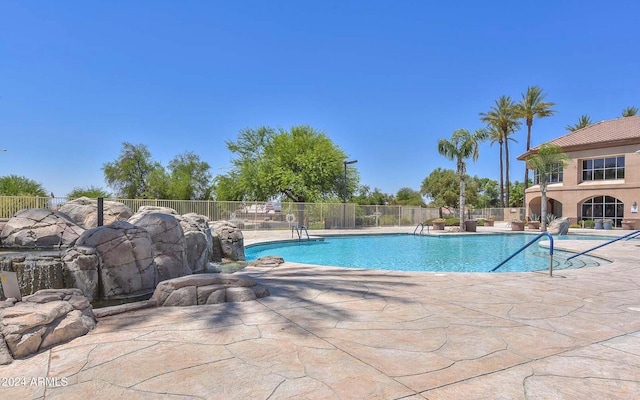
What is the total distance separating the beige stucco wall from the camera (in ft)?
91.0

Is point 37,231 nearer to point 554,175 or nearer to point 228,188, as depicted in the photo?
point 228,188

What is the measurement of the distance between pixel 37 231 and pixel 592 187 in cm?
3328

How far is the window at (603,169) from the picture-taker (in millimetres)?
28938

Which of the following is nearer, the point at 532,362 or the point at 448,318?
the point at 532,362

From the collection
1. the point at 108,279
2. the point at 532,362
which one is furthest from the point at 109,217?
the point at 532,362

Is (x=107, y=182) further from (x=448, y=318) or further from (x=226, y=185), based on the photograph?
(x=448, y=318)

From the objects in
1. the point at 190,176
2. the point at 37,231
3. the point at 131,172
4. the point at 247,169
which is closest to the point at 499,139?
the point at 247,169

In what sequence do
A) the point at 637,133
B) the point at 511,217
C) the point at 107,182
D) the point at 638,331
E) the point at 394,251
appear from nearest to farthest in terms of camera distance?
the point at 638,331, the point at 394,251, the point at 637,133, the point at 511,217, the point at 107,182

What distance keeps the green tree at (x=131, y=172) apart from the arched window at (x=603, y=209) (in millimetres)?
39849

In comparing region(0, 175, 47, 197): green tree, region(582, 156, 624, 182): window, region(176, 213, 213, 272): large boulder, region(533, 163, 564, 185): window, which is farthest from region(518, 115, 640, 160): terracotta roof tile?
region(0, 175, 47, 197): green tree

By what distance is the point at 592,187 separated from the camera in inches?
1167

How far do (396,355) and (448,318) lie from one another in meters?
Result: 1.38

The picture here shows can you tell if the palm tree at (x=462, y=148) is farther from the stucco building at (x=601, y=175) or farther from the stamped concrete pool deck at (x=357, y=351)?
the stamped concrete pool deck at (x=357, y=351)

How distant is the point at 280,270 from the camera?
27.8 feet
